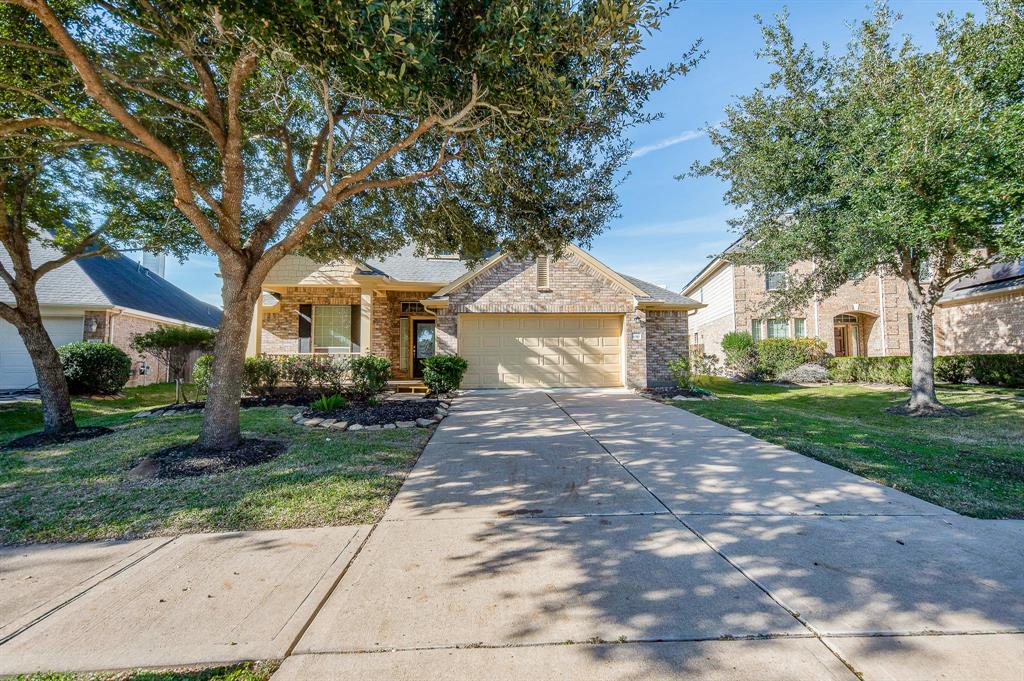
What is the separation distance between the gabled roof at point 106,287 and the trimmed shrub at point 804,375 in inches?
857

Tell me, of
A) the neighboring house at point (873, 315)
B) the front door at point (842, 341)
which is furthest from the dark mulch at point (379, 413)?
the front door at point (842, 341)

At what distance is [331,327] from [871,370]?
1919 cm

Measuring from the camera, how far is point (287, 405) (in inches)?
425

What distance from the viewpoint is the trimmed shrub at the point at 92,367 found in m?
12.4

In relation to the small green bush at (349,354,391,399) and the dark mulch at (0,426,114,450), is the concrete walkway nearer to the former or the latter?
the dark mulch at (0,426,114,450)

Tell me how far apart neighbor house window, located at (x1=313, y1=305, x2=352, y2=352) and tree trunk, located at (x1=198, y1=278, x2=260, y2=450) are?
27.4ft

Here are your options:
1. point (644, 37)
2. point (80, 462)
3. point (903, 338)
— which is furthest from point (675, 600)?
point (903, 338)

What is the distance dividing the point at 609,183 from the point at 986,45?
759 cm

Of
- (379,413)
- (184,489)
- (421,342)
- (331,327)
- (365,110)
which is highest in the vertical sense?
(365,110)

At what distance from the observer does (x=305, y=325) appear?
47.1 ft

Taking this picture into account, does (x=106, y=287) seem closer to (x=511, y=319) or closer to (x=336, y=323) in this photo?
(x=336, y=323)

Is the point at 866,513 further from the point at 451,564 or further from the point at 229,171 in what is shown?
the point at 229,171

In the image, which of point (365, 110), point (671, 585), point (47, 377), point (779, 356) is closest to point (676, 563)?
point (671, 585)

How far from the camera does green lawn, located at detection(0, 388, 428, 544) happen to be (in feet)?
12.5
